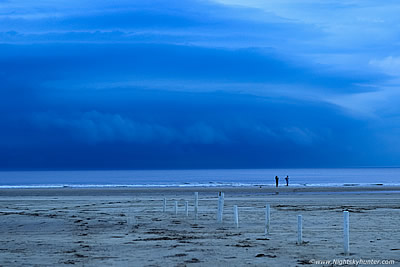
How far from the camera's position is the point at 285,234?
65.0 ft

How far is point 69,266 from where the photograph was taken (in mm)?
13484

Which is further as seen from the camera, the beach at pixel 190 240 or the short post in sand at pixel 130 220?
the short post in sand at pixel 130 220

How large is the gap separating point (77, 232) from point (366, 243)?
11.1m

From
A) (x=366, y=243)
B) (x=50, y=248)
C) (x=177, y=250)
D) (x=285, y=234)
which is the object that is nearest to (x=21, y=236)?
(x=50, y=248)

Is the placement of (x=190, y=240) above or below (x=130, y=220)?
above

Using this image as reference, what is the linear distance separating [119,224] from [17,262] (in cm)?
1052

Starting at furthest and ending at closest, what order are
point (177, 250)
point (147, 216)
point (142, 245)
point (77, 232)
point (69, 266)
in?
point (147, 216) < point (77, 232) < point (142, 245) < point (177, 250) < point (69, 266)

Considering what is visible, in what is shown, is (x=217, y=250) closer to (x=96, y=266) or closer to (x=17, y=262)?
(x=96, y=266)

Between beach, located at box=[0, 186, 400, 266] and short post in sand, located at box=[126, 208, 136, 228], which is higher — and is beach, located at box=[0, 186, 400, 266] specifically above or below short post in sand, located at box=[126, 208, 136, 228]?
above

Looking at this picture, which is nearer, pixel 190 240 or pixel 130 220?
pixel 190 240

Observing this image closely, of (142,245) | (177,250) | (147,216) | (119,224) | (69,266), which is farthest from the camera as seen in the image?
(147,216)

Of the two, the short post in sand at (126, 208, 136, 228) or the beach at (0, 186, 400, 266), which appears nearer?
the beach at (0, 186, 400, 266)

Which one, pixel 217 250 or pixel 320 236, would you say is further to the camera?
pixel 320 236

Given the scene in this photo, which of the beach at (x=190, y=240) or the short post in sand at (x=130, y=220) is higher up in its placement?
the beach at (x=190, y=240)
